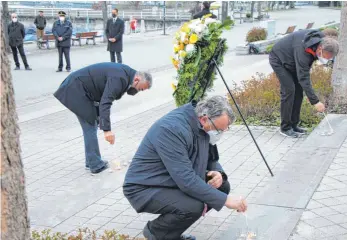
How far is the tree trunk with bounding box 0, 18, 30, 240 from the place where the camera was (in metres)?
2.25

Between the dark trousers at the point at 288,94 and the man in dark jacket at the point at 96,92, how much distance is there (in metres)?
2.19

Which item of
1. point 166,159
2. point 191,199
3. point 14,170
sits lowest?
point 191,199

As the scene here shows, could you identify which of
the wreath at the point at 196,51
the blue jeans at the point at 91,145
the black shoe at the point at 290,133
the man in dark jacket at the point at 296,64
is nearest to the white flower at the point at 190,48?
the wreath at the point at 196,51

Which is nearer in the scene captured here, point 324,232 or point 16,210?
point 16,210

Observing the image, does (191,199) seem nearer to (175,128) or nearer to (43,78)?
(175,128)

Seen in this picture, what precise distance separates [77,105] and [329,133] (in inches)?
131

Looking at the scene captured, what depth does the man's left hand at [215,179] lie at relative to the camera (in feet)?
13.1

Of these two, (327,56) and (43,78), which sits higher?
(327,56)

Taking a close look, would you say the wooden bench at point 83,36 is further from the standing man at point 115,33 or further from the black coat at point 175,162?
the black coat at point 175,162

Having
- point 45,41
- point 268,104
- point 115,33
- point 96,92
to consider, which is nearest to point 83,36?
point 45,41

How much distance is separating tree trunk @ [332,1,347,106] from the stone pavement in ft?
9.96

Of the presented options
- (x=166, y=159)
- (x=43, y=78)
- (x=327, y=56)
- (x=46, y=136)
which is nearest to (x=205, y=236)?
(x=166, y=159)

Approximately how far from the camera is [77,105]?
19.1 feet

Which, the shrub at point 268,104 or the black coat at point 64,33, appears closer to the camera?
the shrub at point 268,104
